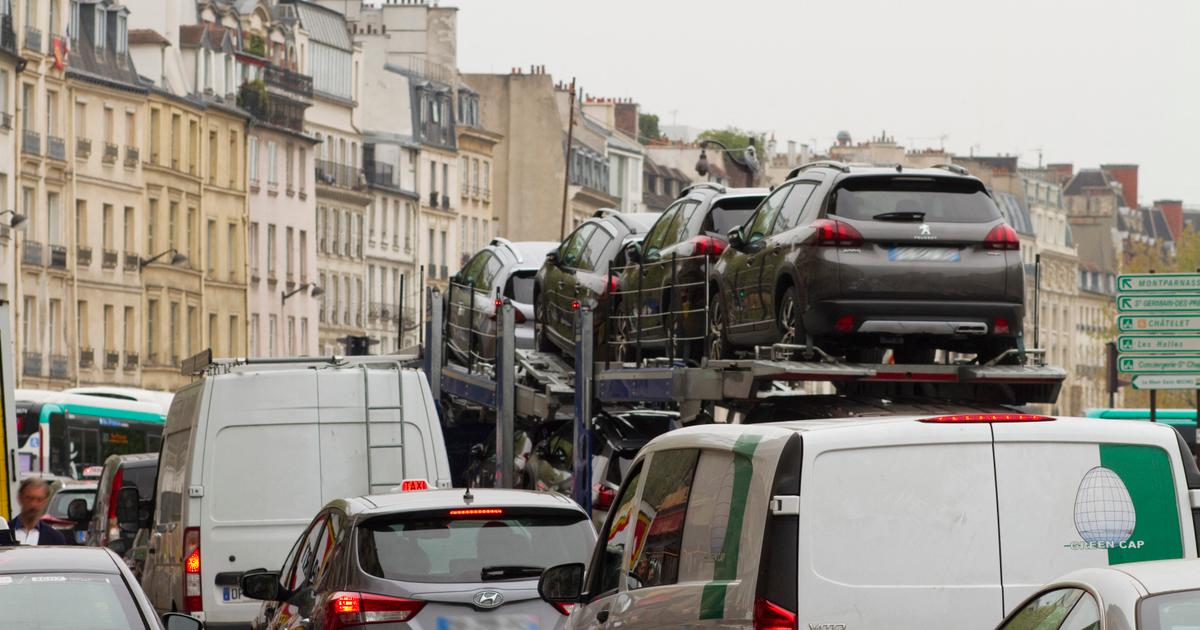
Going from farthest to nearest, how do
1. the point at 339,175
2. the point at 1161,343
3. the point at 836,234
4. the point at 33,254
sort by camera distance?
the point at 339,175, the point at 33,254, the point at 1161,343, the point at 836,234

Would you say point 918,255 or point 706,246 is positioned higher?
point 706,246

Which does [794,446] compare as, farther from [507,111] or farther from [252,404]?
[507,111]

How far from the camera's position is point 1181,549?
8.68m

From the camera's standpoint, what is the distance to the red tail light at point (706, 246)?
2052 centimetres

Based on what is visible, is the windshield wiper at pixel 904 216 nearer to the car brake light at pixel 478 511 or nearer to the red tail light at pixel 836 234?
the red tail light at pixel 836 234

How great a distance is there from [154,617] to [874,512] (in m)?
2.70

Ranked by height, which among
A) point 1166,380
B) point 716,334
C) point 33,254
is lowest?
point 1166,380

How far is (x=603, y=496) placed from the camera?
2086 cm

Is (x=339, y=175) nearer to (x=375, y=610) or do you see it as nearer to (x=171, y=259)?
(x=171, y=259)

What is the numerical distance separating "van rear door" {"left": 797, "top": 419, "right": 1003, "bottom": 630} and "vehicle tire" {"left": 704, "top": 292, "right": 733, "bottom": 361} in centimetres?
1109

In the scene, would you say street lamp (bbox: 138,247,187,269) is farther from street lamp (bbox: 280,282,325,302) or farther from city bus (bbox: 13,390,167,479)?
city bus (bbox: 13,390,167,479)

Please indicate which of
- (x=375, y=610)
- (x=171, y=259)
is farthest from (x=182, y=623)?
(x=171, y=259)

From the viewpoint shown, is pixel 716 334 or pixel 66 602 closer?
pixel 66 602

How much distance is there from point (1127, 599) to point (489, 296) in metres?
21.6
